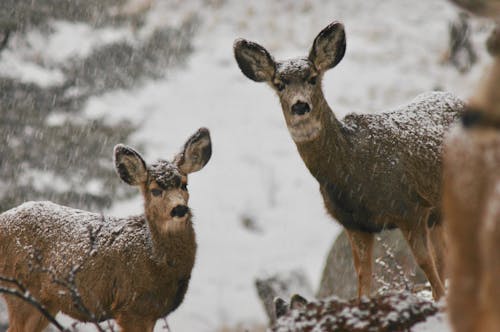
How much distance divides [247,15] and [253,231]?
847 cm

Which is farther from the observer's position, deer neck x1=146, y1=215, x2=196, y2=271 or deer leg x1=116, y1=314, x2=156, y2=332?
deer neck x1=146, y1=215, x2=196, y2=271

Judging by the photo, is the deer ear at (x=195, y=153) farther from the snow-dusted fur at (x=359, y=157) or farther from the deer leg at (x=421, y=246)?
the deer leg at (x=421, y=246)

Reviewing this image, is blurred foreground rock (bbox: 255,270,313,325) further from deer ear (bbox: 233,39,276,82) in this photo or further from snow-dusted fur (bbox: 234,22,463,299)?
deer ear (bbox: 233,39,276,82)

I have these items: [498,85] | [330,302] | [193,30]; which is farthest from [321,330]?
[193,30]

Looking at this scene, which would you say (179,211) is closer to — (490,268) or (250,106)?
(490,268)

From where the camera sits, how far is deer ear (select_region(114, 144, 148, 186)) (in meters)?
6.37

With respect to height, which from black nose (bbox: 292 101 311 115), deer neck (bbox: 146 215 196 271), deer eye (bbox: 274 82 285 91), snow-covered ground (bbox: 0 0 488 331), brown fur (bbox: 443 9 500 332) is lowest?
brown fur (bbox: 443 9 500 332)

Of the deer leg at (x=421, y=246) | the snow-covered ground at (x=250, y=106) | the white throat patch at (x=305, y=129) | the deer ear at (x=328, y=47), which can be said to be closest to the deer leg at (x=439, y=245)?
the deer leg at (x=421, y=246)

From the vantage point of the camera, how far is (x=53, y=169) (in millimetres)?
12930

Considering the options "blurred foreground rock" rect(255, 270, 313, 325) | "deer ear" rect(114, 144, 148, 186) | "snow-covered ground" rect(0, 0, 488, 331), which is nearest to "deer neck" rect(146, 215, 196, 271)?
"deer ear" rect(114, 144, 148, 186)

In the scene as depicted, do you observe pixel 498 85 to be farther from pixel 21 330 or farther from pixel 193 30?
pixel 193 30

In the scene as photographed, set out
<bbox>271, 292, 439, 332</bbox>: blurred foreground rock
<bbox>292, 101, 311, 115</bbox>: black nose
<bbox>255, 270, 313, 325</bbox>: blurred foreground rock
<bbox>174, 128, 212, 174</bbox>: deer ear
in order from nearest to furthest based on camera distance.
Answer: <bbox>271, 292, 439, 332</bbox>: blurred foreground rock, <bbox>292, 101, 311, 115</bbox>: black nose, <bbox>174, 128, 212, 174</bbox>: deer ear, <bbox>255, 270, 313, 325</bbox>: blurred foreground rock

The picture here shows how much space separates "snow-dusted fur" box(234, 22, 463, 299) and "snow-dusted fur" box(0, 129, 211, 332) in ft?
2.95

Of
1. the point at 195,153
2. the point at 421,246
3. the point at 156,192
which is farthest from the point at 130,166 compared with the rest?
the point at 421,246
